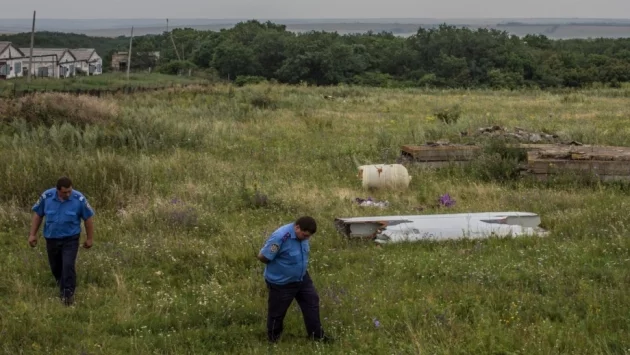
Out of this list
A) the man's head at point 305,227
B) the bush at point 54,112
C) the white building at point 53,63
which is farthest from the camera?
the white building at point 53,63

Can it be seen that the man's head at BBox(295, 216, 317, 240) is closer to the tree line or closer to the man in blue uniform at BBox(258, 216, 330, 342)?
the man in blue uniform at BBox(258, 216, 330, 342)

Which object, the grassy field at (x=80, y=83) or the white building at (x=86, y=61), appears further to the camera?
the white building at (x=86, y=61)

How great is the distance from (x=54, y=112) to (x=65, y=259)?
12434 mm

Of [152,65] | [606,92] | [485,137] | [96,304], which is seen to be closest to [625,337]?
[96,304]

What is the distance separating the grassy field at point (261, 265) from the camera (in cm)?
538

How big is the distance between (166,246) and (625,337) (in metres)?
5.27

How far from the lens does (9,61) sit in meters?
63.7

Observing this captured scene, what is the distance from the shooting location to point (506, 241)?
25.9ft

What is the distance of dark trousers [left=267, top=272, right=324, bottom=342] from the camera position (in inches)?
212

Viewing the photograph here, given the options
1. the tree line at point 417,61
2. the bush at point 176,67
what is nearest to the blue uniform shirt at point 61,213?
the tree line at point 417,61

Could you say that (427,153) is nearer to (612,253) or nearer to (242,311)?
(612,253)

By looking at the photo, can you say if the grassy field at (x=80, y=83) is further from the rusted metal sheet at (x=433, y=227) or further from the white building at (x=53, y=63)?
the rusted metal sheet at (x=433, y=227)

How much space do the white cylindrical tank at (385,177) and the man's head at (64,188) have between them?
611cm

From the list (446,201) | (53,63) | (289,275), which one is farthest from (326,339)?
(53,63)
